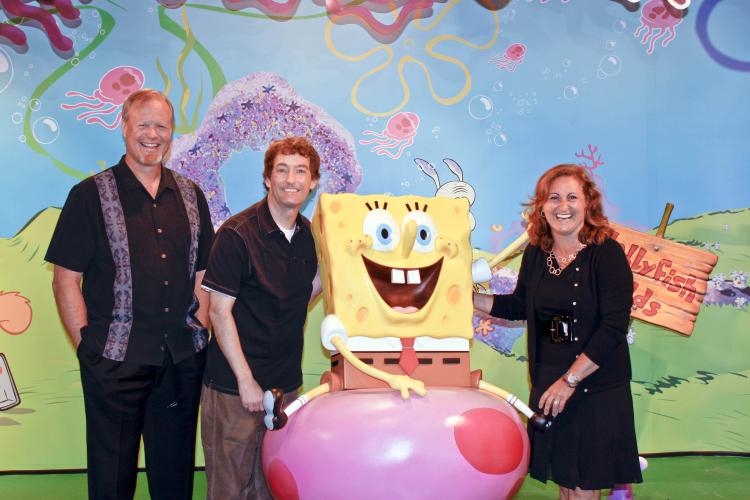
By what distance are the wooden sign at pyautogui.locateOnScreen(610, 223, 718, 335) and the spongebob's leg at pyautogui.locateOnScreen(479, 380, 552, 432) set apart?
4.95 ft

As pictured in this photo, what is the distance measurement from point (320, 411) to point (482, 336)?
1.93 m

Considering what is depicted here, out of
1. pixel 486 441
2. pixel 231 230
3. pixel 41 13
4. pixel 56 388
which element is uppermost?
pixel 41 13

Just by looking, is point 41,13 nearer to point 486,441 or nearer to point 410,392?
point 410,392

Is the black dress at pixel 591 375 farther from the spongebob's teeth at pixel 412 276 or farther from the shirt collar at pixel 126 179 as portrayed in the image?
the shirt collar at pixel 126 179

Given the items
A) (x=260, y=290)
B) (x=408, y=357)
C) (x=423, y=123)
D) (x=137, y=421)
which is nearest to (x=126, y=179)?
(x=260, y=290)

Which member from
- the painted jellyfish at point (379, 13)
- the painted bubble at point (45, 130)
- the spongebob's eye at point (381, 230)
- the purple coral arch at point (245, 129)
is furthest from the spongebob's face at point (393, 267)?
the painted bubble at point (45, 130)

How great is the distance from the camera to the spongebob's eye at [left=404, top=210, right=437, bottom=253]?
2.29 meters

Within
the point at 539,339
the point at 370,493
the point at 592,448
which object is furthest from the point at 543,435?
the point at 370,493

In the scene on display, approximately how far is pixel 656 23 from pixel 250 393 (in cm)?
309

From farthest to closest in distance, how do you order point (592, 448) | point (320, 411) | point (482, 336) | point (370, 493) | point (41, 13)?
point (482, 336) → point (41, 13) → point (592, 448) → point (320, 411) → point (370, 493)

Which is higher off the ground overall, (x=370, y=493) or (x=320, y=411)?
(x=320, y=411)

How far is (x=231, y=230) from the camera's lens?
223 centimetres

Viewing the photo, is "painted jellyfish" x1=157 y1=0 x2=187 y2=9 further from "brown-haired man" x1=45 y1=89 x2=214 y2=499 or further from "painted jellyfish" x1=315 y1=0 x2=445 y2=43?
"brown-haired man" x1=45 y1=89 x2=214 y2=499

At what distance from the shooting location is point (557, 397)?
7.24ft
